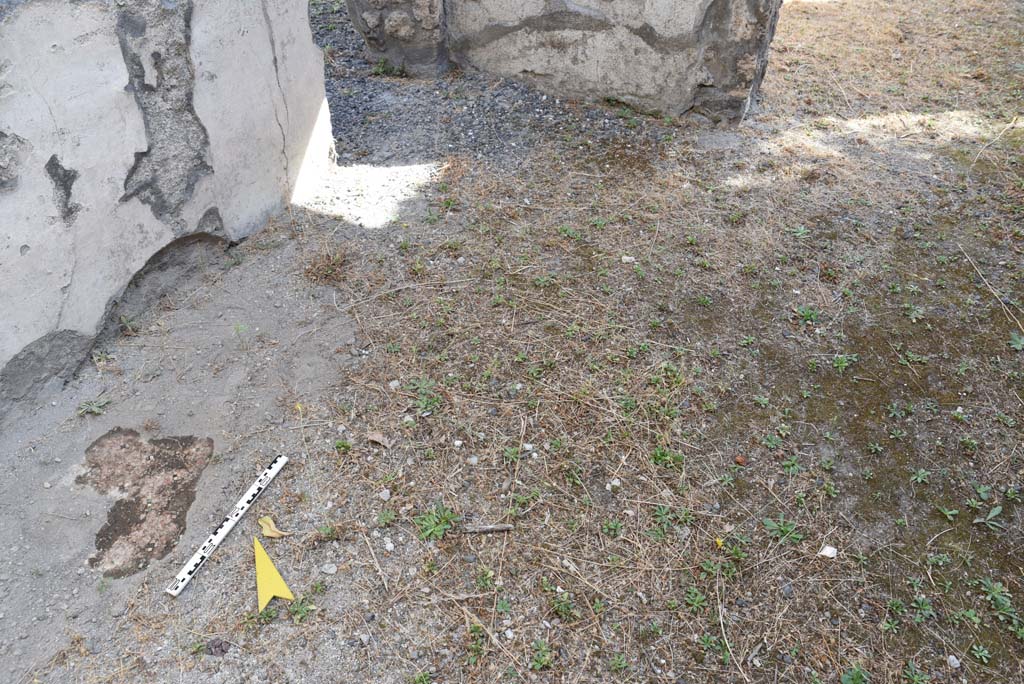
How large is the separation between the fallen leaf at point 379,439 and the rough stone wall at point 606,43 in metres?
2.86

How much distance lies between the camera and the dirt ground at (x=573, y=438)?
6.64 ft

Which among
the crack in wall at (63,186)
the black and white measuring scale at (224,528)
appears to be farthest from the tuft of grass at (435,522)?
the crack in wall at (63,186)

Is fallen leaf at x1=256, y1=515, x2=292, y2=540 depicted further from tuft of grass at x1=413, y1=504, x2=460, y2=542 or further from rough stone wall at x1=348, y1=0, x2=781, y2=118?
rough stone wall at x1=348, y1=0, x2=781, y2=118

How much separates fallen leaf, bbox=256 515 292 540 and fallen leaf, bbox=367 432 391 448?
0.42 meters

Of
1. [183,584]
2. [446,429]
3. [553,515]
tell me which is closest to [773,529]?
[553,515]

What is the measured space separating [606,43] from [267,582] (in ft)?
11.6

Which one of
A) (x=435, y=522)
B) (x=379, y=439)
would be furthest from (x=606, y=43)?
(x=435, y=522)

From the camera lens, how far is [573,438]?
2518 mm

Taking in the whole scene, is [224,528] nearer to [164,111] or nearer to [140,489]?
[140,489]

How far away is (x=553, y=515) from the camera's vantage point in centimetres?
231

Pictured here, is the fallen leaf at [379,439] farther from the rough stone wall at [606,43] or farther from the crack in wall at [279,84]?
the rough stone wall at [606,43]

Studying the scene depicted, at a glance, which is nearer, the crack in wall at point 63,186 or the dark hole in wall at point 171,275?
the crack in wall at point 63,186

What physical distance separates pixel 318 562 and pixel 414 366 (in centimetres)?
85

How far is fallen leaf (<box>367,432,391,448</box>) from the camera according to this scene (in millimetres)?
2490
